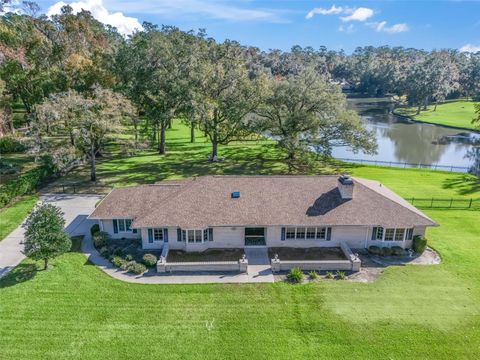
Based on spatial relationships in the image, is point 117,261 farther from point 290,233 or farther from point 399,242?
point 399,242

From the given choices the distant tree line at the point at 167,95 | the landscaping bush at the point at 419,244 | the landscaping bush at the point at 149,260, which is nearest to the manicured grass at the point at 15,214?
the distant tree line at the point at 167,95

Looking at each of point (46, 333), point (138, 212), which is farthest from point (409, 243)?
point (46, 333)

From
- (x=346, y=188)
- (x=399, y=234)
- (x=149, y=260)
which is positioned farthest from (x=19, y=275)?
(x=399, y=234)

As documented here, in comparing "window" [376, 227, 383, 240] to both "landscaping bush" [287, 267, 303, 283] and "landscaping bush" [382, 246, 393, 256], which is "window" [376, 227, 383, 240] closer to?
"landscaping bush" [382, 246, 393, 256]

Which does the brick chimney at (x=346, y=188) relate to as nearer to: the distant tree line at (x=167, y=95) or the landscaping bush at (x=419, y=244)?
the landscaping bush at (x=419, y=244)

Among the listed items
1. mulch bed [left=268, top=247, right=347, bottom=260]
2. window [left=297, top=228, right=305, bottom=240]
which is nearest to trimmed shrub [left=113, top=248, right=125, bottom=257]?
mulch bed [left=268, top=247, right=347, bottom=260]
